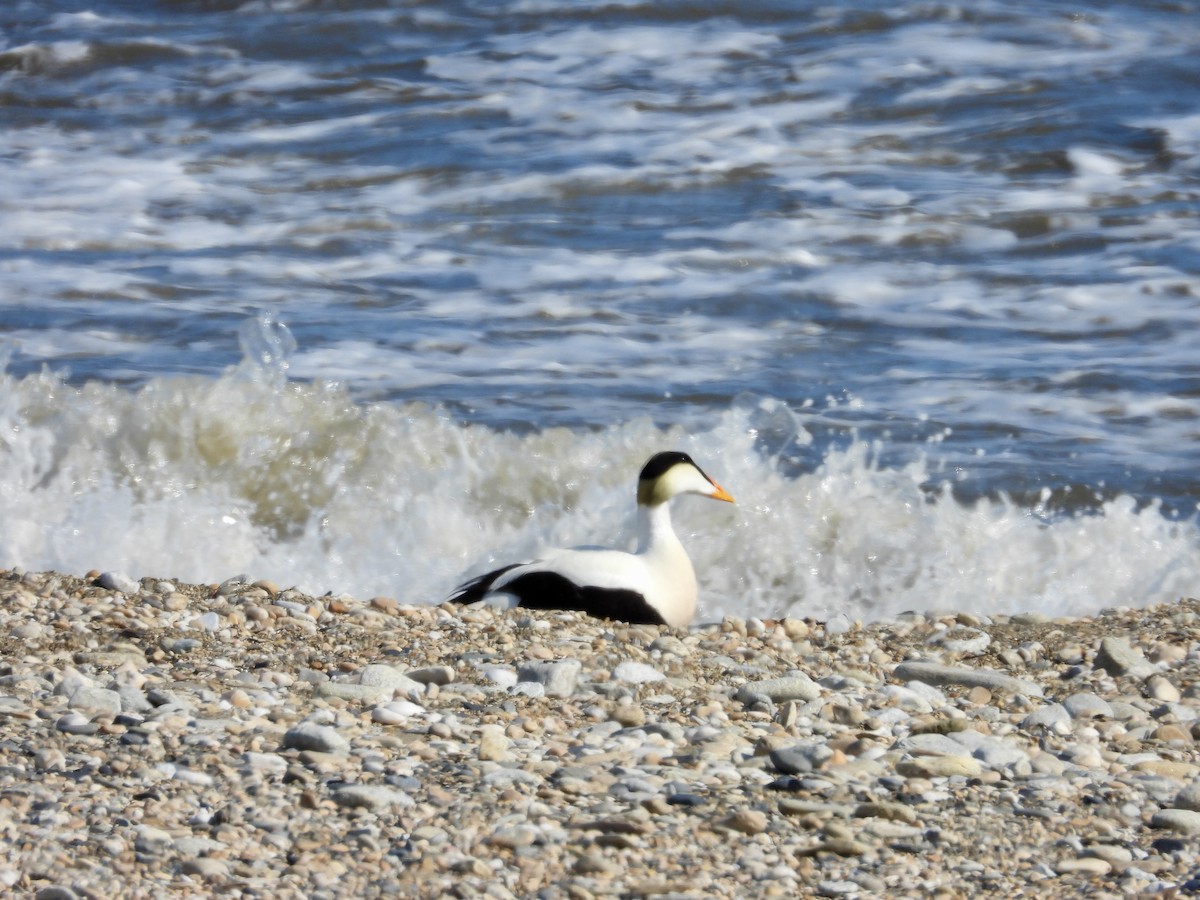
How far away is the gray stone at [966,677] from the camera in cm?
418

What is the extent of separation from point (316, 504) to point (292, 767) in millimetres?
3274

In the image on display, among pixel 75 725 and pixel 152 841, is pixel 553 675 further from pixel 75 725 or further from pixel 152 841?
pixel 152 841

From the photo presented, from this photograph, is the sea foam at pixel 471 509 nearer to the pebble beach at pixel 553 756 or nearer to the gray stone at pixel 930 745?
the pebble beach at pixel 553 756

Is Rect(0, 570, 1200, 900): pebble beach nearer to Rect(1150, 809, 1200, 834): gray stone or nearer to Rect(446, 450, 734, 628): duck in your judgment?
Rect(1150, 809, 1200, 834): gray stone

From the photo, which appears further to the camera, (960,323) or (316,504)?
(960,323)

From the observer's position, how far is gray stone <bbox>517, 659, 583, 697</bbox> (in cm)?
395

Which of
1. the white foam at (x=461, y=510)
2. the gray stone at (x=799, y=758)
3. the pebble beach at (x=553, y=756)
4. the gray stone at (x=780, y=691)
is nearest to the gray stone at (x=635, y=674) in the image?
the pebble beach at (x=553, y=756)

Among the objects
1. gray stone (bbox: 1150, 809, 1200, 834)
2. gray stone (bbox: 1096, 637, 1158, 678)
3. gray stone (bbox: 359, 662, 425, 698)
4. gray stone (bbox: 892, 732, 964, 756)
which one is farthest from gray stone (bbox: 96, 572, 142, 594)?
gray stone (bbox: 1150, 809, 1200, 834)

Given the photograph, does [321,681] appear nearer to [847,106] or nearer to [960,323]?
[960,323]

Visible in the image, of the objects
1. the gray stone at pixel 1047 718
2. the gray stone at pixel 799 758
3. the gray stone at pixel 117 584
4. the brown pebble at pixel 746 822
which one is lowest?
the gray stone at pixel 1047 718

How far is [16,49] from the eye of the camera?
13.9 meters

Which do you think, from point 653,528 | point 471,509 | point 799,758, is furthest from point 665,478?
point 799,758

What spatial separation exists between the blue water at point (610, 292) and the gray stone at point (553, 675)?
6.22ft

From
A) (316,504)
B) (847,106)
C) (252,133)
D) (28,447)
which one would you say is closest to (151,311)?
(28,447)
